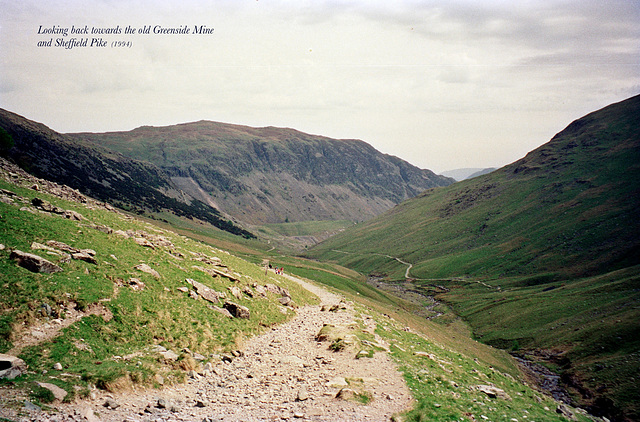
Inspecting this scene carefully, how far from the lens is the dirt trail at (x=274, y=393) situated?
15.0 meters

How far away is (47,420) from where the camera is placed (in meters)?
11.9

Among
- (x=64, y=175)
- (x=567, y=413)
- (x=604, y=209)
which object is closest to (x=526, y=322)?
(x=567, y=413)

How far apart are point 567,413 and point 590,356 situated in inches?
1947

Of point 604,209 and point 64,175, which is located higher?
point 604,209

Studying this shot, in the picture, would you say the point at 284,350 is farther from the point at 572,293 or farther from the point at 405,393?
the point at 572,293

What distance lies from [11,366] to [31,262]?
319 inches

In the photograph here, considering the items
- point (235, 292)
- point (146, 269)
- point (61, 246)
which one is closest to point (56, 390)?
point (61, 246)

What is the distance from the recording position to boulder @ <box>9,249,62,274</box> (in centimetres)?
1984

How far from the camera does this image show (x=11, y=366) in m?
13.9

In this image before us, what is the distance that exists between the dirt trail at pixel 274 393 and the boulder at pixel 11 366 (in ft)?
8.72

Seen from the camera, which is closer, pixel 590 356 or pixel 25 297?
pixel 25 297

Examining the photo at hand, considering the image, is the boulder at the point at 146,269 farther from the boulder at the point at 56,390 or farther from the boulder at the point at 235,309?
the boulder at the point at 56,390

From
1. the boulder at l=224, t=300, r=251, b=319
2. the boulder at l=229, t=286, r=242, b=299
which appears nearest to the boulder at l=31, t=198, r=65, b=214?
the boulder at l=229, t=286, r=242, b=299

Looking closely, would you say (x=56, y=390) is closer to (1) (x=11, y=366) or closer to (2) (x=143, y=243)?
(1) (x=11, y=366)
